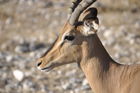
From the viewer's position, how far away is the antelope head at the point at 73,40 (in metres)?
7.46

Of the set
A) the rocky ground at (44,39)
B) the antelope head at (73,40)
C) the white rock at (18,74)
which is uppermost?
the antelope head at (73,40)

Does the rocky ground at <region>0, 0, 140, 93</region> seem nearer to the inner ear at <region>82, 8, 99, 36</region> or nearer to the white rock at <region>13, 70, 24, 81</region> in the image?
the white rock at <region>13, 70, 24, 81</region>

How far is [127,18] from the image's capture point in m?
16.8

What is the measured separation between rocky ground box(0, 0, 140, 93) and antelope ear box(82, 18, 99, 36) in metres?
2.79

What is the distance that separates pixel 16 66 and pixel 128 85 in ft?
16.6

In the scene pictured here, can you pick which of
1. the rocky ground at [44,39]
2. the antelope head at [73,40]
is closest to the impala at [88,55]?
the antelope head at [73,40]

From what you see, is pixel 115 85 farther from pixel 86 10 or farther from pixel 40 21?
pixel 40 21

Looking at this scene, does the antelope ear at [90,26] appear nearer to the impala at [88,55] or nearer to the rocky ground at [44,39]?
the impala at [88,55]

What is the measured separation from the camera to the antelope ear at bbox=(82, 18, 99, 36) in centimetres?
739

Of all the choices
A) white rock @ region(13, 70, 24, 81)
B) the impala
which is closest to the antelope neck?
the impala

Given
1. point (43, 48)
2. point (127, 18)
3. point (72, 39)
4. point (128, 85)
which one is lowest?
point (127, 18)

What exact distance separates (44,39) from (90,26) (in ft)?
24.0

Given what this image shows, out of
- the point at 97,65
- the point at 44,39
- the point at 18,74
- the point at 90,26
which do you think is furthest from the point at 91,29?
the point at 44,39

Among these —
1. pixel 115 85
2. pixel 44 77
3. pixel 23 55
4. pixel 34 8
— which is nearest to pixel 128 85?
pixel 115 85
